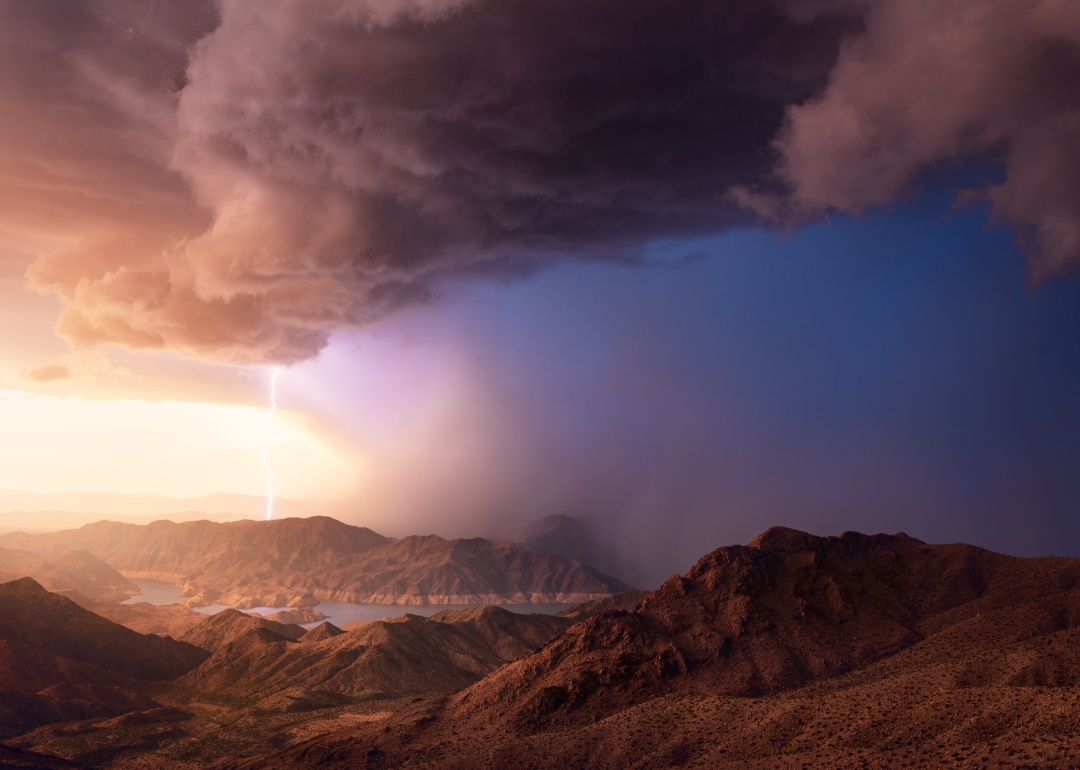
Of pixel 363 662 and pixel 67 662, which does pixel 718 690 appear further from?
pixel 67 662

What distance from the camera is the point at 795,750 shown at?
49188 mm

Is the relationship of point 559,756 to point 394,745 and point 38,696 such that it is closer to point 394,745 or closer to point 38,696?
point 394,745

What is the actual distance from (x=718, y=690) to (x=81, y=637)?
129236mm

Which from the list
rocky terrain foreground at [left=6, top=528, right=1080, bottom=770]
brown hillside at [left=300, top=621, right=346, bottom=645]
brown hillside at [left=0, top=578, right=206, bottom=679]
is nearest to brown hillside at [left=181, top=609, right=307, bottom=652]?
brown hillside at [left=300, top=621, right=346, bottom=645]

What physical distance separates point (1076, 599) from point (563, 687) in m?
56.8

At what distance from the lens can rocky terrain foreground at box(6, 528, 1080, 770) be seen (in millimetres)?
48531

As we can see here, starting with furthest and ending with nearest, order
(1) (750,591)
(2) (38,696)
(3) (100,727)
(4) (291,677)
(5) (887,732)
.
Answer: (4) (291,677) < (2) (38,696) < (3) (100,727) < (1) (750,591) < (5) (887,732)

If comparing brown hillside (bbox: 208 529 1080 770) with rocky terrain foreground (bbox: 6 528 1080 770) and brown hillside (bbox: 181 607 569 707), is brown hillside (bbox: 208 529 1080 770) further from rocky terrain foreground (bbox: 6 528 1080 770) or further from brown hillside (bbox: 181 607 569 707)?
brown hillside (bbox: 181 607 569 707)

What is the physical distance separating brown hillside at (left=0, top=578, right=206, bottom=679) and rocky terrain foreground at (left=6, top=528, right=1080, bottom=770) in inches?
85.4

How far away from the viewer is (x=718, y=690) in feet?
237

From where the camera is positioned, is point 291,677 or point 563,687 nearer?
point 563,687

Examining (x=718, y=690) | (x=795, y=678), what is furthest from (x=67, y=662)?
(x=795, y=678)

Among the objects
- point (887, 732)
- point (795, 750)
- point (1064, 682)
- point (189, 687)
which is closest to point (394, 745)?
point (795, 750)

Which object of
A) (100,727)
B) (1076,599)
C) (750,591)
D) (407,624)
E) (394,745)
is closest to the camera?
(394,745)
